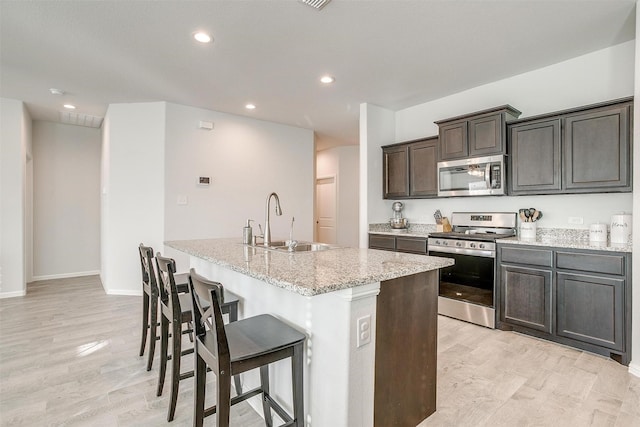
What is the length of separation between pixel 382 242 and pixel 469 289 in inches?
46.7

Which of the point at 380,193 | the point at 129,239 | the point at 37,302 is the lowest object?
the point at 37,302

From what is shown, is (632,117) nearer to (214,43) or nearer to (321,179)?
(214,43)

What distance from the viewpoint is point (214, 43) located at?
284 cm

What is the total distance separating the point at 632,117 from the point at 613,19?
2.52 feet

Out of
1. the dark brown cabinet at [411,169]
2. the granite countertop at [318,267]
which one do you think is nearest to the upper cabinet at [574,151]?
the dark brown cabinet at [411,169]

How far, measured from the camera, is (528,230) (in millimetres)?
3309

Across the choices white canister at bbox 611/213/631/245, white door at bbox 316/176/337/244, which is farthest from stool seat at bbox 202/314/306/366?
white door at bbox 316/176/337/244

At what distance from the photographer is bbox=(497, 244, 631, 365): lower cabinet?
2.52 metres

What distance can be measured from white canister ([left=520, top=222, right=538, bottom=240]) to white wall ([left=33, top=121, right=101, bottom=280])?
6.58m

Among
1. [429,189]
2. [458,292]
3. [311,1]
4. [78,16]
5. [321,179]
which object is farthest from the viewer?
[321,179]

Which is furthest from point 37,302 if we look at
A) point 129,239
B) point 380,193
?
point 380,193

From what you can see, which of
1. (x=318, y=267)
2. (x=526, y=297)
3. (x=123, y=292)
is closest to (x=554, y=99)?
(x=526, y=297)

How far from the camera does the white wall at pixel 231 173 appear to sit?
4.55m

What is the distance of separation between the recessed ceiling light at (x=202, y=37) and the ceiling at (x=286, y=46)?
7 cm
